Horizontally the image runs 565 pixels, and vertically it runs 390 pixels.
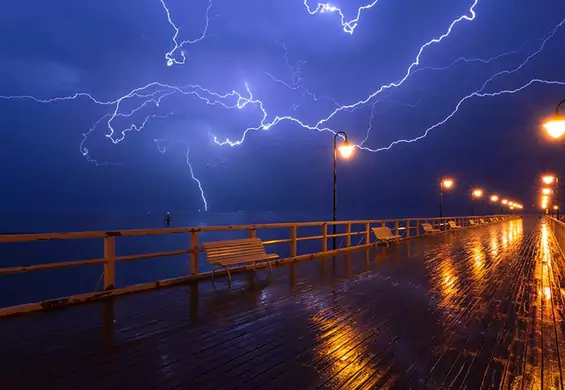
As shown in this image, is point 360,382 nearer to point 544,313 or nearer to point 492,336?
point 492,336

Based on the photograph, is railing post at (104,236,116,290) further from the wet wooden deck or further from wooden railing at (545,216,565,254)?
wooden railing at (545,216,565,254)

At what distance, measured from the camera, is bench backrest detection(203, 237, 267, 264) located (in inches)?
258

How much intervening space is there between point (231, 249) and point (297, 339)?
3.46 metres

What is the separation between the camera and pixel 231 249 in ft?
23.0

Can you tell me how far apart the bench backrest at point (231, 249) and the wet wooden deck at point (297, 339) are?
51 cm

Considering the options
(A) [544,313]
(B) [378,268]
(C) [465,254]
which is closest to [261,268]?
(B) [378,268]

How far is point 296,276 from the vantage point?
7355 mm

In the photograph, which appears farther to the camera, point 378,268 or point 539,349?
point 378,268

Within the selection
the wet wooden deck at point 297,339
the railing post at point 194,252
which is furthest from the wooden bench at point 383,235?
the railing post at point 194,252

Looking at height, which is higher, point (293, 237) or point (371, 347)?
point (293, 237)

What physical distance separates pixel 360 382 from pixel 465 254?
33.1 ft

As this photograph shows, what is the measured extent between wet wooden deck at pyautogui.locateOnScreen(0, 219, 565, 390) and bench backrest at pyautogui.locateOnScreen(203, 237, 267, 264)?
510 millimetres

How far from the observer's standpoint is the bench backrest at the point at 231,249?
6.56 m

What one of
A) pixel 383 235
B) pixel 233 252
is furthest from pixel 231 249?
pixel 383 235
